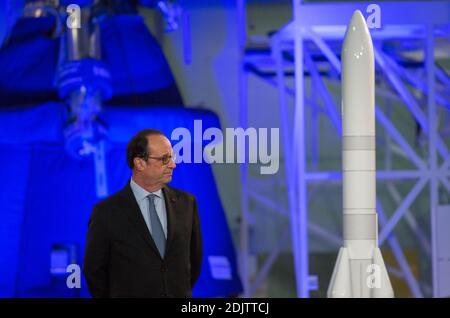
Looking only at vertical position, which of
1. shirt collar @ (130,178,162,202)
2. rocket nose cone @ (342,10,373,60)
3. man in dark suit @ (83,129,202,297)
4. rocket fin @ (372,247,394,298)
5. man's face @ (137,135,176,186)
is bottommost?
rocket fin @ (372,247,394,298)

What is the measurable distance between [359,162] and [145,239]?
1216 mm

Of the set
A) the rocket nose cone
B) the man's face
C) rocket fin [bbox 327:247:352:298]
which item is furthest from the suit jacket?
the rocket nose cone

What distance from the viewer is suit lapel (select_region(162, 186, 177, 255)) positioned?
18.2 ft

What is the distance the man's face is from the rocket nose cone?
1.11 m

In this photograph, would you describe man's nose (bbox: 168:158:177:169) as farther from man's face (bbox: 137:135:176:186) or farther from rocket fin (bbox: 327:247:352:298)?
rocket fin (bbox: 327:247:352:298)

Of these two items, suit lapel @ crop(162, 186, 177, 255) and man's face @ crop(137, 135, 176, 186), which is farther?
man's face @ crop(137, 135, 176, 186)

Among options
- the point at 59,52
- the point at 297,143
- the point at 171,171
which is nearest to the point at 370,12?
the point at 297,143

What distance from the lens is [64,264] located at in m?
6.52

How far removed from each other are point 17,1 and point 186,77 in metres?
1.26

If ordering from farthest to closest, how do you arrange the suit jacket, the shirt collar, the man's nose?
the man's nose → the shirt collar → the suit jacket

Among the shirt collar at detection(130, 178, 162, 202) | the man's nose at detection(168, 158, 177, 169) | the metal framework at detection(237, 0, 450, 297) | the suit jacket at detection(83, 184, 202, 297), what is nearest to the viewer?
the suit jacket at detection(83, 184, 202, 297)

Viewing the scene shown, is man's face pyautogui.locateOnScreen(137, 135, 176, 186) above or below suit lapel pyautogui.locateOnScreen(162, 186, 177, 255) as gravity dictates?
above

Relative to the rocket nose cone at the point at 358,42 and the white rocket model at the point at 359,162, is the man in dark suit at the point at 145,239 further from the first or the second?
the rocket nose cone at the point at 358,42

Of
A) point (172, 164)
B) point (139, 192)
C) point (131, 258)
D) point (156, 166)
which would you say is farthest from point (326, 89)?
point (131, 258)
